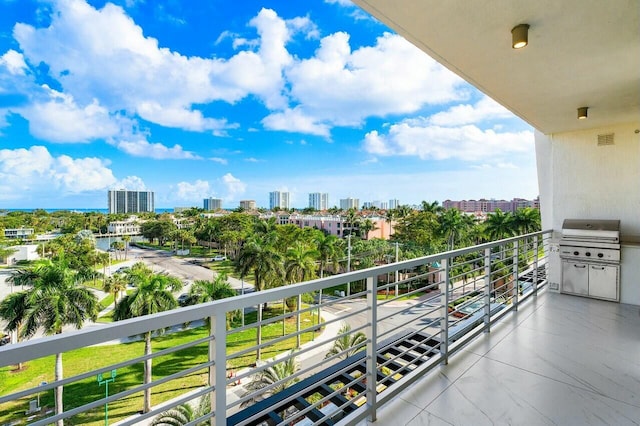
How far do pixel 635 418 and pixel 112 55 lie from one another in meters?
67.8

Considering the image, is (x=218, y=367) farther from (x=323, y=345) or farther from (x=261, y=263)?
(x=261, y=263)

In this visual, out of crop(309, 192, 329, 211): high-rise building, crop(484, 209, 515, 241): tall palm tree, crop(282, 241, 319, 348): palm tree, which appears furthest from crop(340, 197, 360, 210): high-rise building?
crop(282, 241, 319, 348): palm tree

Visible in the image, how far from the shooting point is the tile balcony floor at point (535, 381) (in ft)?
6.19

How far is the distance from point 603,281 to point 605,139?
2.04 metres

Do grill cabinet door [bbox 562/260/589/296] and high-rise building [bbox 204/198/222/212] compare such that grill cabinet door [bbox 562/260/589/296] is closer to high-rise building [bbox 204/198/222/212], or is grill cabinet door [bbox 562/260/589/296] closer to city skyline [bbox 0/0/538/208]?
city skyline [bbox 0/0/538/208]

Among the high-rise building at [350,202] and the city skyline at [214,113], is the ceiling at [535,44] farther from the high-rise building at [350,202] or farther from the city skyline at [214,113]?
the high-rise building at [350,202]

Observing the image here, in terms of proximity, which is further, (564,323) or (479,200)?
(479,200)

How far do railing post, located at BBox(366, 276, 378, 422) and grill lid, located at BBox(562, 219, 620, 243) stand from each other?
4.29 meters

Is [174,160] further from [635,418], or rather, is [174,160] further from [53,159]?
[635,418]

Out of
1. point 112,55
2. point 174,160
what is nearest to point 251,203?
point 174,160

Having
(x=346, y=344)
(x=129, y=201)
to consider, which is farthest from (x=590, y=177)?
(x=129, y=201)

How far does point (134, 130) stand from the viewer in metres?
67.6

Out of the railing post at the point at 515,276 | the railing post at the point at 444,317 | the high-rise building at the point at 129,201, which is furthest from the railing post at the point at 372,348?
the high-rise building at the point at 129,201

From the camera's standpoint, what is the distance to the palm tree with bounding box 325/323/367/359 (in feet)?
5.46
